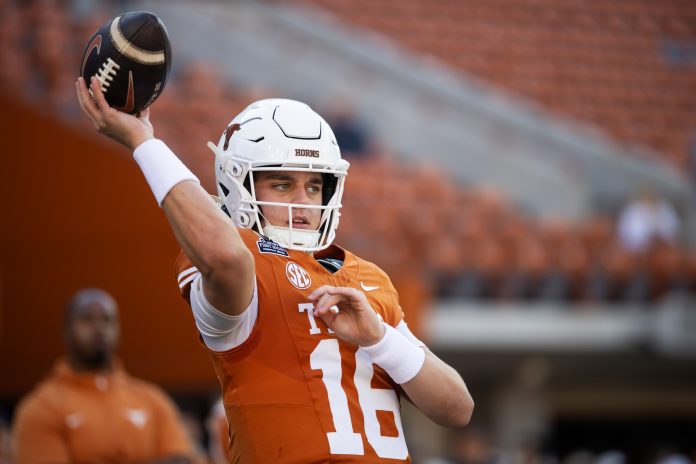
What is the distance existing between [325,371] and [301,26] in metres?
14.4

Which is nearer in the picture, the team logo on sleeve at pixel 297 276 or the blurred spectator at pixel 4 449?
the team logo on sleeve at pixel 297 276

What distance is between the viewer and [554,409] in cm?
1341

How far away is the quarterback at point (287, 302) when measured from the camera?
2.42 meters

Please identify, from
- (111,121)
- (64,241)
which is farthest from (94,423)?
(64,241)

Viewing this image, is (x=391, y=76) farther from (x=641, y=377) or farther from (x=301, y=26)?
(x=641, y=377)

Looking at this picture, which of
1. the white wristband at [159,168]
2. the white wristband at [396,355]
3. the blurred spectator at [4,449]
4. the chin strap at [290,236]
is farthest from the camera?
the blurred spectator at [4,449]

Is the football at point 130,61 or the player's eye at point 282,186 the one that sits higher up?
the football at point 130,61

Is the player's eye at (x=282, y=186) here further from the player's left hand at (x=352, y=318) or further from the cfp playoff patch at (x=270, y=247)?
the player's left hand at (x=352, y=318)

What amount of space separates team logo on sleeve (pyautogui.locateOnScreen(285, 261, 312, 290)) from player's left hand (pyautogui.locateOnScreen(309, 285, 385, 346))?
82mm

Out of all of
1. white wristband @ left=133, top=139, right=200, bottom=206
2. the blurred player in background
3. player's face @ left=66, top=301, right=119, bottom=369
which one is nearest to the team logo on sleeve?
white wristband @ left=133, top=139, right=200, bottom=206

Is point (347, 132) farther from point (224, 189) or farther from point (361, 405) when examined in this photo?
point (361, 405)

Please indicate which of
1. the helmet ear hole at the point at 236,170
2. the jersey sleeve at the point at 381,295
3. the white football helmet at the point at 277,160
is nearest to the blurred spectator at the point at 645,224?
the jersey sleeve at the point at 381,295

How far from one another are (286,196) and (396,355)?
49 cm

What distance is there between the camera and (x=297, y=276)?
269 cm
